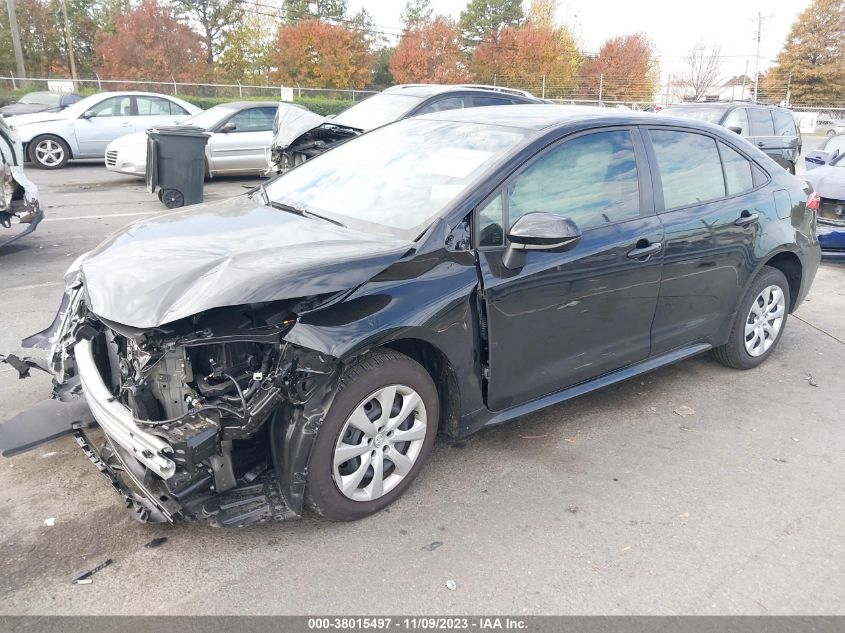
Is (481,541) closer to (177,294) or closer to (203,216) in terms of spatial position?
(177,294)

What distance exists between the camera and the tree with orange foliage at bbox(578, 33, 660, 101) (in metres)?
47.2

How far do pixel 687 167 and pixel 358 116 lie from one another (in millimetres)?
6264

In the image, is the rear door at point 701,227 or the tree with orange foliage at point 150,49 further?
the tree with orange foliage at point 150,49

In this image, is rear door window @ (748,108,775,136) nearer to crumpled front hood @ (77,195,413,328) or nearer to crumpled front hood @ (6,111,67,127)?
crumpled front hood @ (77,195,413,328)

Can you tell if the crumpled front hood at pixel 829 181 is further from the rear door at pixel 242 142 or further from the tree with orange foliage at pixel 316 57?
the tree with orange foliage at pixel 316 57

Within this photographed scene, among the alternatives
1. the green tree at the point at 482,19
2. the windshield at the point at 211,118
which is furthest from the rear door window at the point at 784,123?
the green tree at the point at 482,19

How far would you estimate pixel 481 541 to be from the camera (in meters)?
2.95

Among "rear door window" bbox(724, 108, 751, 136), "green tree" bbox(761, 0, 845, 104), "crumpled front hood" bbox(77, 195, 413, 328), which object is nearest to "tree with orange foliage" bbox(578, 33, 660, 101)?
"green tree" bbox(761, 0, 845, 104)

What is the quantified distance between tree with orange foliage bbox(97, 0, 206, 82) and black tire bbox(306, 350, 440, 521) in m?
36.5

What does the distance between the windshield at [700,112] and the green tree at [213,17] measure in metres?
36.0

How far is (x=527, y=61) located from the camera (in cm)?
4691

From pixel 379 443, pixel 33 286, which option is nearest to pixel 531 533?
pixel 379 443

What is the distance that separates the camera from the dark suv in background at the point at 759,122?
42.8ft

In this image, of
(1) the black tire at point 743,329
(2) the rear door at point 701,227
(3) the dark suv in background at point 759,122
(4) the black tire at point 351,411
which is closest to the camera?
(4) the black tire at point 351,411
